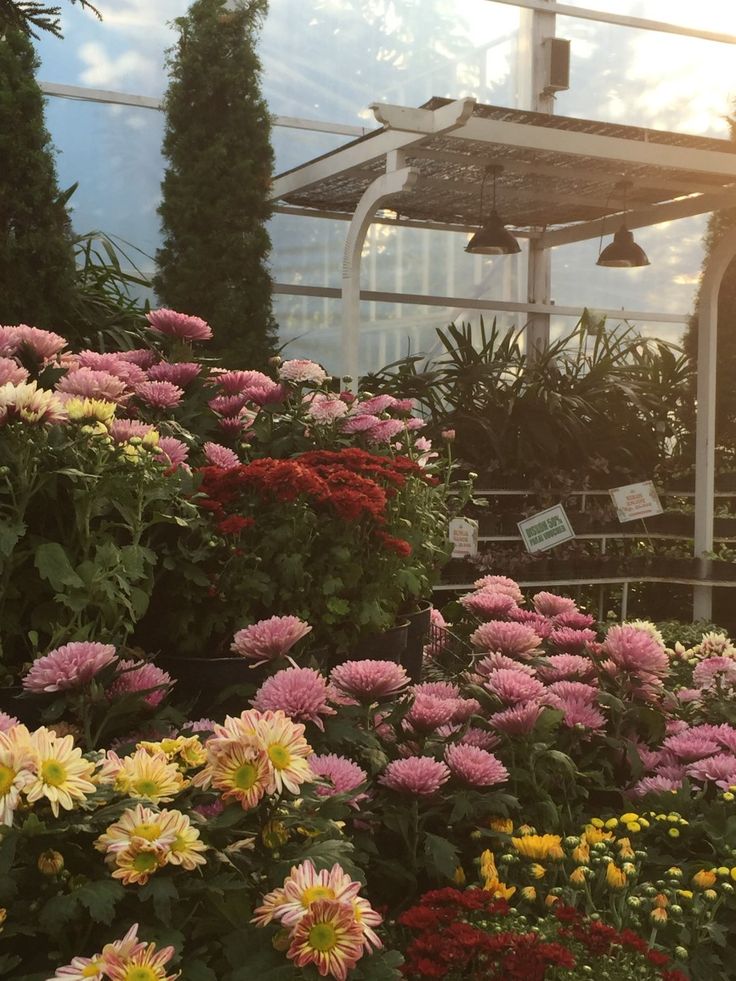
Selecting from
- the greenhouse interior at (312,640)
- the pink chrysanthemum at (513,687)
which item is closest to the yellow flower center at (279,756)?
the greenhouse interior at (312,640)

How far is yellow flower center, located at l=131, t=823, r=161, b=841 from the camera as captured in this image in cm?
104

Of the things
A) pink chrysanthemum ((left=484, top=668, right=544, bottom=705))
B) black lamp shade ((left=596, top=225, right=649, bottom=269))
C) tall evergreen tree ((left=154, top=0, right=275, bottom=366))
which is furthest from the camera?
black lamp shade ((left=596, top=225, right=649, bottom=269))

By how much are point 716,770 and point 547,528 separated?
293 centimetres

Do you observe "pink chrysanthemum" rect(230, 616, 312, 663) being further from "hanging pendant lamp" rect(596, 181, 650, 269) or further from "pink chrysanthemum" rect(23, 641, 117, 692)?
"hanging pendant lamp" rect(596, 181, 650, 269)

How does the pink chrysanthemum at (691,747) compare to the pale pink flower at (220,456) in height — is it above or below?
below

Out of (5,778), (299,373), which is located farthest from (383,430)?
(5,778)

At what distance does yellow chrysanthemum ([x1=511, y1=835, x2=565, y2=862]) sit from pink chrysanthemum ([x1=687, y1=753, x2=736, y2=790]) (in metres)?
0.36

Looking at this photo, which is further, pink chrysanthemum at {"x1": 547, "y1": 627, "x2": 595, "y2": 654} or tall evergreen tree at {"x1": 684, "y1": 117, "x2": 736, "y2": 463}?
tall evergreen tree at {"x1": 684, "y1": 117, "x2": 736, "y2": 463}

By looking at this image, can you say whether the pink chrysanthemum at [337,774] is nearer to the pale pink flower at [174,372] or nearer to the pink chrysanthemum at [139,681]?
the pink chrysanthemum at [139,681]

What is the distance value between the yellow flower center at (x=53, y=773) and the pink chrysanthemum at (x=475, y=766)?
Result: 646 millimetres

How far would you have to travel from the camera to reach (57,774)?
1065 mm

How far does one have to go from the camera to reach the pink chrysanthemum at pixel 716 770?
5.44 ft

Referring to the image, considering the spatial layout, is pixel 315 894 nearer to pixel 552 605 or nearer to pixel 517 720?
pixel 517 720

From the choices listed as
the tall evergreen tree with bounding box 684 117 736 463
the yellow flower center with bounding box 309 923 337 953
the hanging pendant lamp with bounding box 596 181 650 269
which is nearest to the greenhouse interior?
the yellow flower center with bounding box 309 923 337 953
